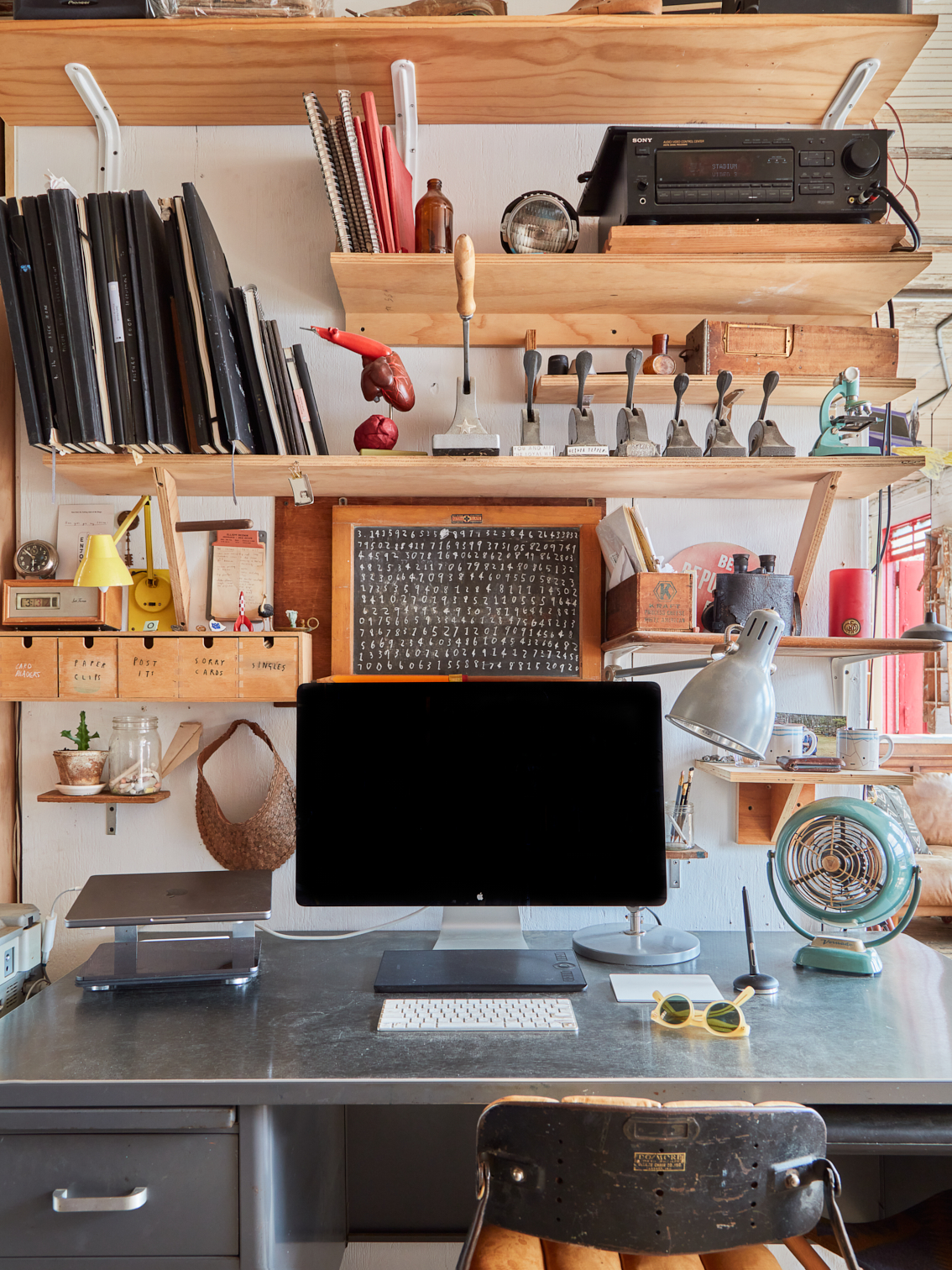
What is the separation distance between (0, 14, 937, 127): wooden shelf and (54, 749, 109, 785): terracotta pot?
1.41 metres

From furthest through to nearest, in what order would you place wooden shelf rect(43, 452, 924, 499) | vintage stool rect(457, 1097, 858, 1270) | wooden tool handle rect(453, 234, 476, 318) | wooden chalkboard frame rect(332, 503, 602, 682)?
wooden chalkboard frame rect(332, 503, 602, 682) < wooden shelf rect(43, 452, 924, 499) < wooden tool handle rect(453, 234, 476, 318) < vintage stool rect(457, 1097, 858, 1270)

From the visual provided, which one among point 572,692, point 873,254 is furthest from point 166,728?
point 873,254

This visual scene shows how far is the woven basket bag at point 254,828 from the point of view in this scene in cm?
186

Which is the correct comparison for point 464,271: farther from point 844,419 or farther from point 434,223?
point 844,419

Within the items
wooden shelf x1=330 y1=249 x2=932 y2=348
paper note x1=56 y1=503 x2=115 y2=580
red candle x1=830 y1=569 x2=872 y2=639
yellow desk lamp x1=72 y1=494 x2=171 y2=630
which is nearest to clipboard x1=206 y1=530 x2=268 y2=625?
yellow desk lamp x1=72 y1=494 x2=171 y2=630

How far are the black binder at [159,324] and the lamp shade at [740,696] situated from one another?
1.11 m

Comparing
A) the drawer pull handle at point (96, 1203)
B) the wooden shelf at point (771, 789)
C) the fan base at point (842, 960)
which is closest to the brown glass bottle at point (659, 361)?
the wooden shelf at point (771, 789)

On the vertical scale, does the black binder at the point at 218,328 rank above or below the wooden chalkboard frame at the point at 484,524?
above

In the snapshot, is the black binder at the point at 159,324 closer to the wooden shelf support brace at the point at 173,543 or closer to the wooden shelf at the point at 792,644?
the wooden shelf support brace at the point at 173,543

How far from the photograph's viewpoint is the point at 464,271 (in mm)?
1616

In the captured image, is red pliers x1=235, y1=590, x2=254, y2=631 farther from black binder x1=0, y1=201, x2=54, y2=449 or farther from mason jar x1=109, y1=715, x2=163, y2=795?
black binder x1=0, y1=201, x2=54, y2=449

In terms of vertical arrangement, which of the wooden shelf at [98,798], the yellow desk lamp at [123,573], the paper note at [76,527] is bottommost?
the wooden shelf at [98,798]

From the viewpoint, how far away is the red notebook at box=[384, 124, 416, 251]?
1.71m

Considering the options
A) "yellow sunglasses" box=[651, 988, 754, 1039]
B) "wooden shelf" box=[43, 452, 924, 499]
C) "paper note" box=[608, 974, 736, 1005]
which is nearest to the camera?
"yellow sunglasses" box=[651, 988, 754, 1039]
